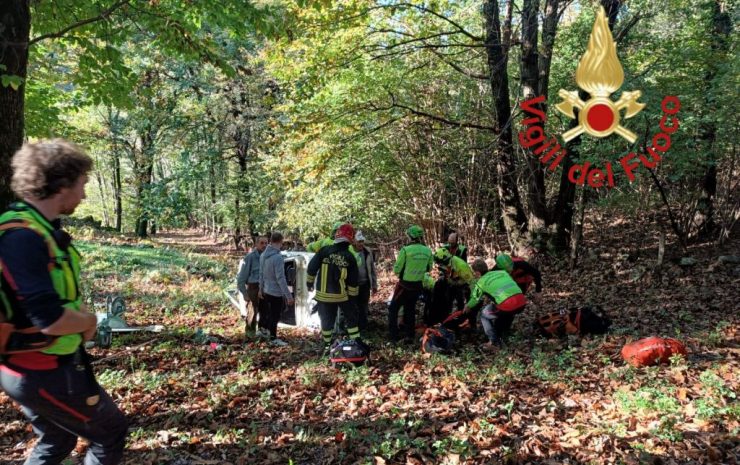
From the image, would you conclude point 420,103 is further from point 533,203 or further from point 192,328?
point 192,328

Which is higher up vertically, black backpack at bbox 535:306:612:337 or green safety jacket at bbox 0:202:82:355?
green safety jacket at bbox 0:202:82:355

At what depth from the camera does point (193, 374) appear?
6.60 m

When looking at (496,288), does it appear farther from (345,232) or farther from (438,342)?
(345,232)

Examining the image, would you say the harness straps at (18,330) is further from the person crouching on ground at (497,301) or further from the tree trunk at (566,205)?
the tree trunk at (566,205)

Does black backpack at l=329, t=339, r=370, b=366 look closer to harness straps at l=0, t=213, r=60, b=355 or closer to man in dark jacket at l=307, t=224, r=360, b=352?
man in dark jacket at l=307, t=224, r=360, b=352

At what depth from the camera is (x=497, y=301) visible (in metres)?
7.35

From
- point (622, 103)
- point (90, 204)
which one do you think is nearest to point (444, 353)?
point (622, 103)

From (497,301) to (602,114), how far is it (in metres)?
4.45

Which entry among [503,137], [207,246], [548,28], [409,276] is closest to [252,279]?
[409,276]

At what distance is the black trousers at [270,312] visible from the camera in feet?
29.0

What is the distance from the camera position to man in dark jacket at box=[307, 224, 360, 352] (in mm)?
7328

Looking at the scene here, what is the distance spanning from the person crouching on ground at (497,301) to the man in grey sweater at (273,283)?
3321mm

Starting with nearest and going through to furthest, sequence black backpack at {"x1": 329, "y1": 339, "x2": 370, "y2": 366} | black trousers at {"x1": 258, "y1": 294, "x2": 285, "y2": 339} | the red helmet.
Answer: black backpack at {"x1": 329, "y1": 339, "x2": 370, "y2": 366}, the red helmet, black trousers at {"x1": 258, "y1": 294, "x2": 285, "y2": 339}

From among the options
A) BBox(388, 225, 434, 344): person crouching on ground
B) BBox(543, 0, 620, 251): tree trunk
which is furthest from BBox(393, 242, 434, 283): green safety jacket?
BBox(543, 0, 620, 251): tree trunk
